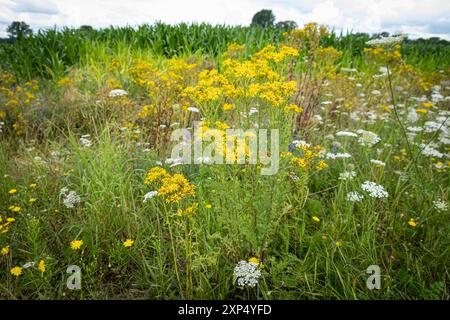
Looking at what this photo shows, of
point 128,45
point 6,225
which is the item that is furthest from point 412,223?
point 128,45

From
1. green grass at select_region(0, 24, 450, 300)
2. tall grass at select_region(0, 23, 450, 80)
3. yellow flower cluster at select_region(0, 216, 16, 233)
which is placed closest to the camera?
green grass at select_region(0, 24, 450, 300)

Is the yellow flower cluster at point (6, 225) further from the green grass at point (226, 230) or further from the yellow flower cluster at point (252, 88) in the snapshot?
the yellow flower cluster at point (252, 88)

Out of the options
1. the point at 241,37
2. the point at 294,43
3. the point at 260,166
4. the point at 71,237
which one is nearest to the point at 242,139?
the point at 260,166

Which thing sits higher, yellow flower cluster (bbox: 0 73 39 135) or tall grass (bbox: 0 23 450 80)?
tall grass (bbox: 0 23 450 80)

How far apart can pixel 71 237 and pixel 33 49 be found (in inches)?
267

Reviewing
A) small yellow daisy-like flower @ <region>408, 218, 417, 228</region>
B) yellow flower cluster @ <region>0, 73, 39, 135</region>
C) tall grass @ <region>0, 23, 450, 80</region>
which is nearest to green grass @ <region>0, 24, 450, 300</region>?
small yellow daisy-like flower @ <region>408, 218, 417, 228</region>

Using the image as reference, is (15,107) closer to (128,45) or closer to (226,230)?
(226,230)

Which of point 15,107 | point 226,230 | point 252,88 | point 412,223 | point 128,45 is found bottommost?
point 226,230

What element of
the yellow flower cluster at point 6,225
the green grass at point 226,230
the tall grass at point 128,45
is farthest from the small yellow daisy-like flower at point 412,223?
the tall grass at point 128,45

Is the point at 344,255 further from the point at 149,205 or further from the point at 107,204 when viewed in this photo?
the point at 107,204

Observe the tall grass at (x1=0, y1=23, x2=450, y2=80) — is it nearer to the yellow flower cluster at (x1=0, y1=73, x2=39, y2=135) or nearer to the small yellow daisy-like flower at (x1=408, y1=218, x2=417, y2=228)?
the yellow flower cluster at (x1=0, y1=73, x2=39, y2=135)

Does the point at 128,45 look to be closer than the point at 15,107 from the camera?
No
